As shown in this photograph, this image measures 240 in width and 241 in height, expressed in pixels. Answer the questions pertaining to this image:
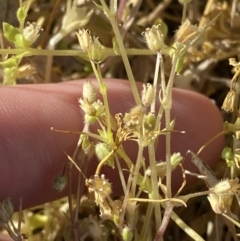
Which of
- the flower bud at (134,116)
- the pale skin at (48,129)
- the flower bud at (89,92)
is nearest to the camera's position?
the flower bud at (134,116)

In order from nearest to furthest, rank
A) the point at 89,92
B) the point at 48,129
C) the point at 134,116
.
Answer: the point at 134,116 → the point at 89,92 → the point at 48,129

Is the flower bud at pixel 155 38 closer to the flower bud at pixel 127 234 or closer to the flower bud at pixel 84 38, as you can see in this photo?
the flower bud at pixel 84 38

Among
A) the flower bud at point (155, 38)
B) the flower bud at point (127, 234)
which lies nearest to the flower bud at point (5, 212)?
the flower bud at point (127, 234)

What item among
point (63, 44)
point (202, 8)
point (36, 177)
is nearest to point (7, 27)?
point (36, 177)

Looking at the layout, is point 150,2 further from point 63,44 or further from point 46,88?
point 46,88

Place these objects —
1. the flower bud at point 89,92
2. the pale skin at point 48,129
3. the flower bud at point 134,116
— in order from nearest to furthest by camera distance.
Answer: the flower bud at point 134,116, the flower bud at point 89,92, the pale skin at point 48,129

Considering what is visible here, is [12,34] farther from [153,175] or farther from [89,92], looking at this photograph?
[153,175]

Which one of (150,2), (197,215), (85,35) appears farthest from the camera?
(150,2)

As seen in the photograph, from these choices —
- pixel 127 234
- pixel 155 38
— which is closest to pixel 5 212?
pixel 127 234
